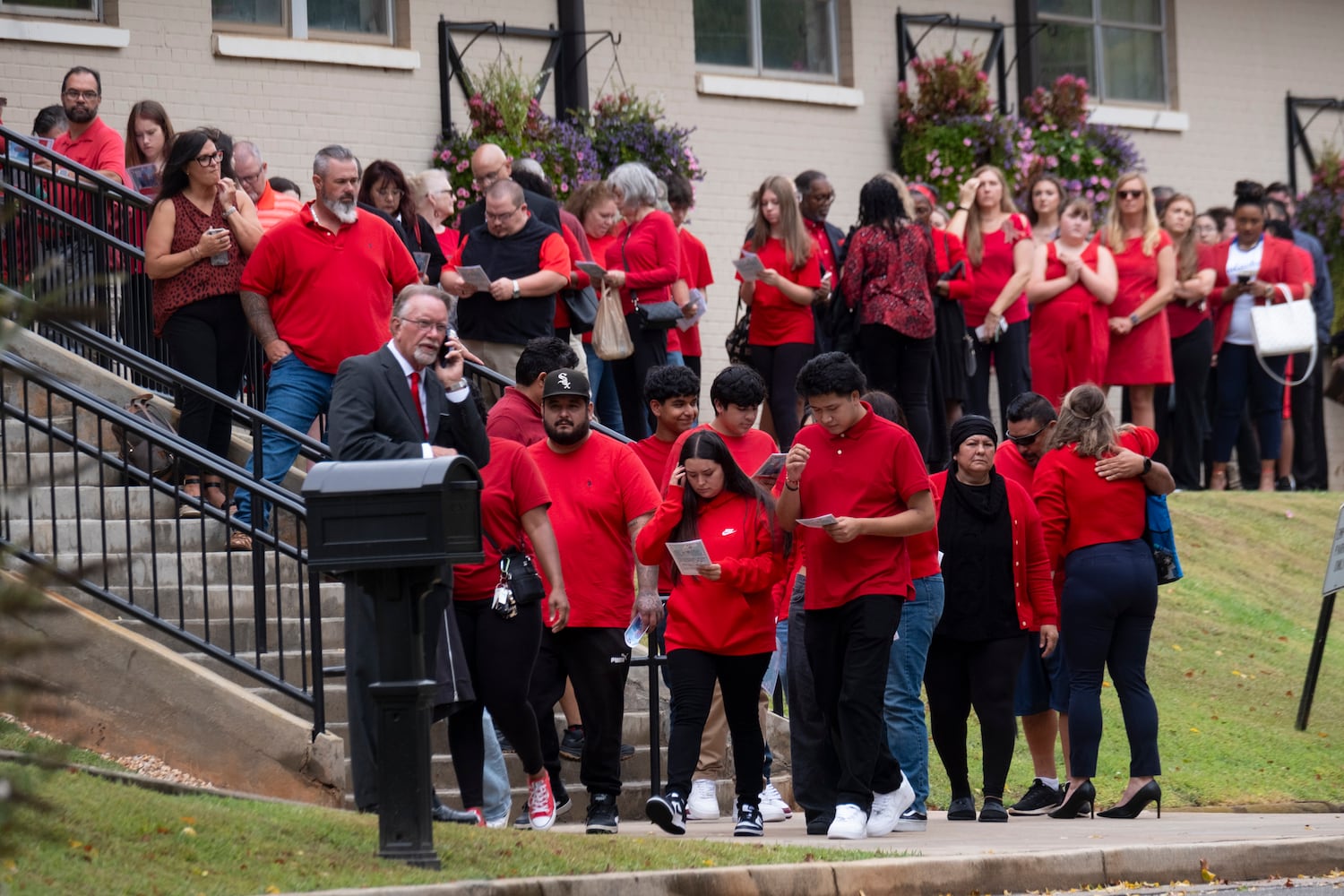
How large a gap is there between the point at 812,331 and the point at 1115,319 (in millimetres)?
3122

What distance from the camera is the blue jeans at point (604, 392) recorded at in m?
13.4

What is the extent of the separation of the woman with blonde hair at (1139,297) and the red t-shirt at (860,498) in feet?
23.1

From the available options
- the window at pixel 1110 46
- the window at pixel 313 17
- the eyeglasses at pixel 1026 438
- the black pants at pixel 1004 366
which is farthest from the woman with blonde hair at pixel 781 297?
the window at pixel 1110 46

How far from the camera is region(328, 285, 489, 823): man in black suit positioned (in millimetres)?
7699

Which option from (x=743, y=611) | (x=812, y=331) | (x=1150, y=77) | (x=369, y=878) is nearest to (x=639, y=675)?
(x=743, y=611)

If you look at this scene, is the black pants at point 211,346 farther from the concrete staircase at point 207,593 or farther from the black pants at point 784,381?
the black pants at point 784,381

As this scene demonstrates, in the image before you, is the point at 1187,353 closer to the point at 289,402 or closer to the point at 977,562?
the point at 977,562

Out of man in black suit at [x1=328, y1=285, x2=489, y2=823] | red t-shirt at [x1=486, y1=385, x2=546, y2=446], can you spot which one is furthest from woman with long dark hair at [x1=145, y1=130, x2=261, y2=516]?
man in black suit at [x1=328, y1=285, x2=489, y2=823]

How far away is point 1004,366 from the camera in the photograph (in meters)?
15.2

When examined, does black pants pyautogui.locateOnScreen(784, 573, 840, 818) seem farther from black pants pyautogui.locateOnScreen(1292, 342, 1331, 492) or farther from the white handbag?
black pants pyautogui.locateOnScreen(1292, 342, 1331, 492)

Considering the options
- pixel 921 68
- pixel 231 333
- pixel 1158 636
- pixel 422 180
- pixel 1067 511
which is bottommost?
pixel 1158 636

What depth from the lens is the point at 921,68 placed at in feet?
63.6

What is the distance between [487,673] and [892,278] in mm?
5598

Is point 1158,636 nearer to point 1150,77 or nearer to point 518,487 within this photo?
point 518,487
